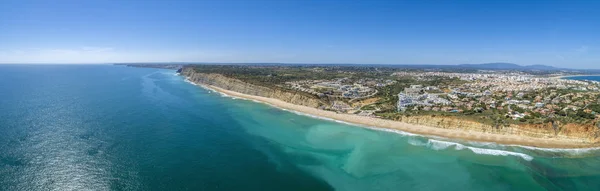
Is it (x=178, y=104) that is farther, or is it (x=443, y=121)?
(x=178, y=104)

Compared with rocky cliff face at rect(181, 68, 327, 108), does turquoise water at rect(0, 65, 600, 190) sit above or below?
below

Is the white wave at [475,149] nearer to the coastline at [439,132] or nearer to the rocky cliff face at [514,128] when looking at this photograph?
the coastline at [439,132]

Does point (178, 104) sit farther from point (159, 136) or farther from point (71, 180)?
point (71, 180)

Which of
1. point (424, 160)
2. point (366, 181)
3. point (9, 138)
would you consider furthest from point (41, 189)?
point (424, 160)

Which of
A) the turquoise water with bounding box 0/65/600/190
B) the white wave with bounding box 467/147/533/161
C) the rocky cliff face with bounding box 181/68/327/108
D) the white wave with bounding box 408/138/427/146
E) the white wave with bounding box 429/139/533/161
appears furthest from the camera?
the rocky cliff face with bounding box 181/68/327/108

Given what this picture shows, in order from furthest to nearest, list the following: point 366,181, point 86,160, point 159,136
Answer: point 159,136 → point 86,160 → point 366,181

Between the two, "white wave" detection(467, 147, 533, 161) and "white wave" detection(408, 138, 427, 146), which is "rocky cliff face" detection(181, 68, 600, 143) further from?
"white wave" detection(408, 138, 427, 146)

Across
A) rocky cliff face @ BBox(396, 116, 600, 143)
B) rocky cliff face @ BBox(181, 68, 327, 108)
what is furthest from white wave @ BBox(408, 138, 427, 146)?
rocky cliff face @ BBox(181, 68, 327, 108)
